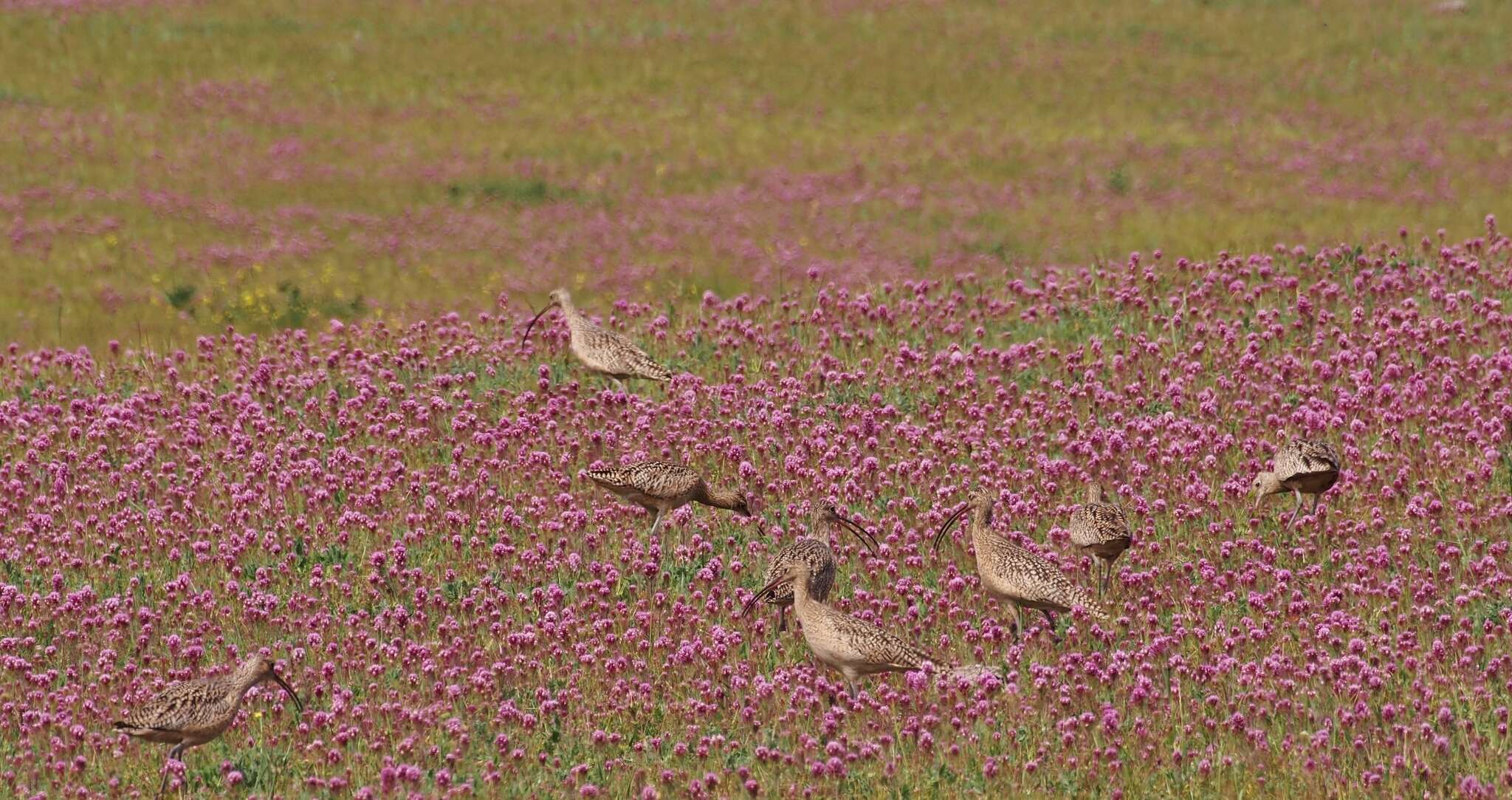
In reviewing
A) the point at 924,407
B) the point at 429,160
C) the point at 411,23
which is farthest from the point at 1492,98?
the point at 924,407

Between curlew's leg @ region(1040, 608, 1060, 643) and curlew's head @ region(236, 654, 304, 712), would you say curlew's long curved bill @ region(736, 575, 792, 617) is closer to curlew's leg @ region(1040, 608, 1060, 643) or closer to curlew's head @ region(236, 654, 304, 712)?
curlew's leg @ region(1040, 608, 1060, 643)

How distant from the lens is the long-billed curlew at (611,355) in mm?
17047

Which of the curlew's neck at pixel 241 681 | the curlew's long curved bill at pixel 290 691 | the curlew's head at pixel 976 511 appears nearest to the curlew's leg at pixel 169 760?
the curlew's neck at pixel 241 681

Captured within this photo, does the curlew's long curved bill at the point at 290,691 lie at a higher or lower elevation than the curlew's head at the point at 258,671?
lower

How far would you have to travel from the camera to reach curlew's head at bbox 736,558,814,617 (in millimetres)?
11570

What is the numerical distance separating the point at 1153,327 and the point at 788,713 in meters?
9.37

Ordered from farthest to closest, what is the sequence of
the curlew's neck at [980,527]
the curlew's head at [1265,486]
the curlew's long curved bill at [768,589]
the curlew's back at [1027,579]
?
the curlew's head at [1265,486]
the curlew's neck at [980,527]
the curlew's long curved bill at [768,589]
the curlew's back at [1027,579]

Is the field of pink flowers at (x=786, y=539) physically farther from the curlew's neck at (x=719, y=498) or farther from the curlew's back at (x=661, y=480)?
the curlew's back at (x=661, y=480)

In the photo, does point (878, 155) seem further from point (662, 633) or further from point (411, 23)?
point (662, 633)

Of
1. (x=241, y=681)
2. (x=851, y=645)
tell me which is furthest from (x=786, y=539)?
(x=241, y=681)

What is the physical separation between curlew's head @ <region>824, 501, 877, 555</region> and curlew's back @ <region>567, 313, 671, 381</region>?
3.31 meters

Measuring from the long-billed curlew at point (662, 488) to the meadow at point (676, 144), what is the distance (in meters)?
10.0

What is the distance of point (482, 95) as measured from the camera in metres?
46.8

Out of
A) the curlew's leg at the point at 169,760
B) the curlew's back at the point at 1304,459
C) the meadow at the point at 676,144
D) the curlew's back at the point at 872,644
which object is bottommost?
the meadow at the point at 676,144
